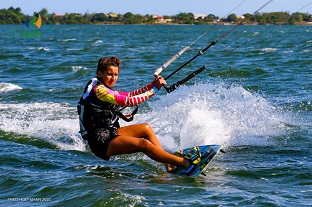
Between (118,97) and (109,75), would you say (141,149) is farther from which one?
(109,75)

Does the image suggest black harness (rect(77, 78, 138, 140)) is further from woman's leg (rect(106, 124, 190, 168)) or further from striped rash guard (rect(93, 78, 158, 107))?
woman's leg (rect(106, 124, 190, 168))

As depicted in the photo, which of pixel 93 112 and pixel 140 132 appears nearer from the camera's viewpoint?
pixel 93 112

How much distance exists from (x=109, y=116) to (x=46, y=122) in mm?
3822

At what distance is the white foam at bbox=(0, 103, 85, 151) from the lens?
9.31m

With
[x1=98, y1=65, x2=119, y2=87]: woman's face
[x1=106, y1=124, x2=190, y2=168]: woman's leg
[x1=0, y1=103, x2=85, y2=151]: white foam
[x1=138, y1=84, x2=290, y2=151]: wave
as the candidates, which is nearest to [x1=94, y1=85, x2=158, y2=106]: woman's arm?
[x1=98, y1=65, x2=119, y2=87]: woman's face

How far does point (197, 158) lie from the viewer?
23.2 ft

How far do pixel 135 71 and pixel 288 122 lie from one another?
31.9 ft

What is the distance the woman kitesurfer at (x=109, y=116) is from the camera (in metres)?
6.86

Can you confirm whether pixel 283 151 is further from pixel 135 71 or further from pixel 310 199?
pixel 135 71

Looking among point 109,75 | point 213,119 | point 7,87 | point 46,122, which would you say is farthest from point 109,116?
point 7,87

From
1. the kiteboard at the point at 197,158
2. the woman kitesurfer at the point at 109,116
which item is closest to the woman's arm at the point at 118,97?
the woman kitesurfer at the point at 109,116

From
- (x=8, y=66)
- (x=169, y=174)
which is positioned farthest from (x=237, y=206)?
(x=8, y=66)

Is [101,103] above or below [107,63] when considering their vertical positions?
below

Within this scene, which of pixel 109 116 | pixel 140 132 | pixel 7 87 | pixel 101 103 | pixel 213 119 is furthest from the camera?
pixel 7 87
